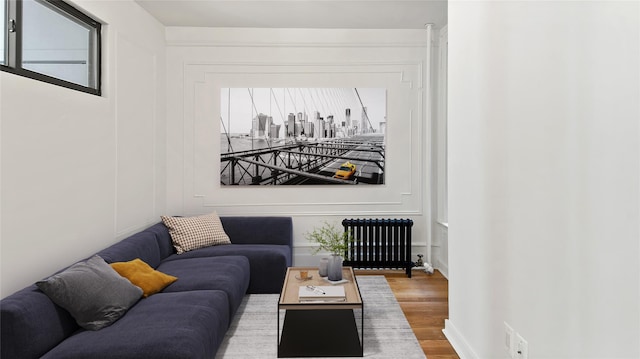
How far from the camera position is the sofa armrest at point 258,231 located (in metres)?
4.20

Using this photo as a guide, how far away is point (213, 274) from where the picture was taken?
9.78 ft

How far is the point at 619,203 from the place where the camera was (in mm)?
1203

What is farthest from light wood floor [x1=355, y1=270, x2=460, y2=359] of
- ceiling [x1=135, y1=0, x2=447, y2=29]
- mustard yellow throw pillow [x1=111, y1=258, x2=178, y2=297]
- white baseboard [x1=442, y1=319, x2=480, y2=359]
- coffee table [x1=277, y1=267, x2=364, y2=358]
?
ceiling [x1=135, y1=0, x2=447, y2=29]

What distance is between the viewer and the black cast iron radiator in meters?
4.38

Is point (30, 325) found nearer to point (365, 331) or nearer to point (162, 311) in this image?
point (162, 311)

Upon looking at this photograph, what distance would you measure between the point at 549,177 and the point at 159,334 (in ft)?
6.21

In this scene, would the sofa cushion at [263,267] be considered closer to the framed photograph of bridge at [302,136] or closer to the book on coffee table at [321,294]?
the book on coffee table at [321,294]

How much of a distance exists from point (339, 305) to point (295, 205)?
221cm

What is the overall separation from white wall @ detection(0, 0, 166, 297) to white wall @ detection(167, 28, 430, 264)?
270 mm

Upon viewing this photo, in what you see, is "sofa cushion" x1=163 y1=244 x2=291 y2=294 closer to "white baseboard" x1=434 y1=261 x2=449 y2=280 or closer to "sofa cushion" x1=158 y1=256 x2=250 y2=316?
"sofa cushion" x1=158 y1=256 x2=250 y2=316

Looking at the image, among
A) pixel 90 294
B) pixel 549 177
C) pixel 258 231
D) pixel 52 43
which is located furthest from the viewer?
pixel 258 231

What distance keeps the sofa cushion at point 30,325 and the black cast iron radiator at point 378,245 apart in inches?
113

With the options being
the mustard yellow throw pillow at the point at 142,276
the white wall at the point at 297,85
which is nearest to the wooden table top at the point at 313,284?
the mustard yellow throw pillow at the point at 142,276

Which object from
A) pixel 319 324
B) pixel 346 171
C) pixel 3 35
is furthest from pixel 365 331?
pixel 3 35
